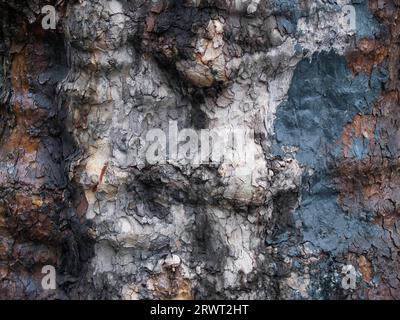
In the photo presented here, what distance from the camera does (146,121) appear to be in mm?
1503

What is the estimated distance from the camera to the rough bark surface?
144cm

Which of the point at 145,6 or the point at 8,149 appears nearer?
the point at 145,6

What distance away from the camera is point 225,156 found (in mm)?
1450

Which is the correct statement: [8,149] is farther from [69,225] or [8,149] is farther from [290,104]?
[290,104]

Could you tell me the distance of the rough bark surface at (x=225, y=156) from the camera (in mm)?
1442

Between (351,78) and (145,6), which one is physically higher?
(145,6)

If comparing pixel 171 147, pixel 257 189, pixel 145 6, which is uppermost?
pixel 145 6

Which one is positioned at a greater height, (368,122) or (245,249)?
(368,122)

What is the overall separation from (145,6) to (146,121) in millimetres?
298

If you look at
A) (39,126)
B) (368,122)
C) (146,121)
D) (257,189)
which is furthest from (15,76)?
(368,122)

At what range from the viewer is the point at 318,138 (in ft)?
4.93

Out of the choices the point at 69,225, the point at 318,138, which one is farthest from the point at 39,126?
the point at 318,138

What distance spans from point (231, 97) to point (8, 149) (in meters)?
0.64
